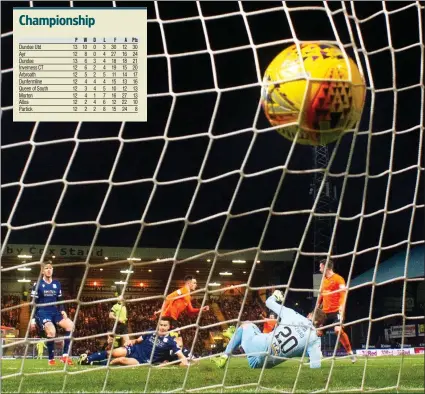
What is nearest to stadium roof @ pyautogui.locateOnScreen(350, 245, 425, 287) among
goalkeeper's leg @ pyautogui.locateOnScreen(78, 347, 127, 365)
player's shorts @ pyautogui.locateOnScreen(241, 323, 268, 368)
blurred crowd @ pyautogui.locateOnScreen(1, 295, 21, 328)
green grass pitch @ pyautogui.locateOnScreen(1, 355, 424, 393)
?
goalkeeper's leg @ pyautogui.locateOnScreen(78, 347, 127, 365)

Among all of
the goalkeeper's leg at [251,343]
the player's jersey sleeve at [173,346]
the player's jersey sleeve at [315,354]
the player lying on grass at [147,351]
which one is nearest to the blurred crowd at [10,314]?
the player lying on grass at [147,351]

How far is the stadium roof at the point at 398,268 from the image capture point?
13.0 metres

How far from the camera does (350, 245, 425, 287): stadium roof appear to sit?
42.7ft

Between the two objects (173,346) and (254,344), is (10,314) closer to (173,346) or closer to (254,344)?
(173,346)

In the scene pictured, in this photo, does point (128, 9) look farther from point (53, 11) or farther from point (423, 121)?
point (423, 121)

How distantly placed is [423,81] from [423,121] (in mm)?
184

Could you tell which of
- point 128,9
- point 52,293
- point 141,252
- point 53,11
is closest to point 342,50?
point 128,9

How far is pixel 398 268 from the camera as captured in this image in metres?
13.9

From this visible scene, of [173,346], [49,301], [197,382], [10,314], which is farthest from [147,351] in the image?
[10,314]

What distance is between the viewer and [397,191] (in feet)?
43.1

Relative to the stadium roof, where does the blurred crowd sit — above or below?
below

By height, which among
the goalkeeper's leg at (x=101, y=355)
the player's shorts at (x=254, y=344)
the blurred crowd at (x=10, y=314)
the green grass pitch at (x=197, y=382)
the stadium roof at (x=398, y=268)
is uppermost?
the green grass pitch at (x=197, y=382)

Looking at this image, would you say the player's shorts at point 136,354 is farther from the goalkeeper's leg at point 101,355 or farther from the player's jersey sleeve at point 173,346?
the player's jersey sleeve at point 173,346

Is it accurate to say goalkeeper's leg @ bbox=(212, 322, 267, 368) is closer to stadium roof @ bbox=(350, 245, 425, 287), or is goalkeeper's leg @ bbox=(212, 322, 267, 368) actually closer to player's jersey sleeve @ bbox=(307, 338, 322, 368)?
player's jersey sleeve @ bbox=(307, 338, 322, 368)
